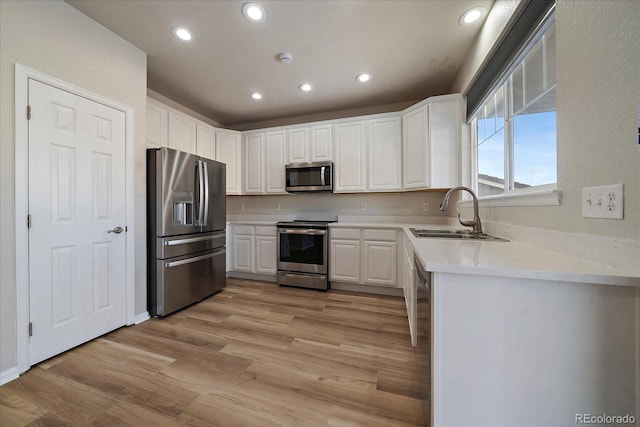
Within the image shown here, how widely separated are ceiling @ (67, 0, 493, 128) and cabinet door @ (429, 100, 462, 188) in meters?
0.44

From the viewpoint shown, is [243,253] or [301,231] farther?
[243,253]

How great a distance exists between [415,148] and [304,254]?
2.03 meters

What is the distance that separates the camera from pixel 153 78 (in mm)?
2852

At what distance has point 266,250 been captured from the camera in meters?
3.60

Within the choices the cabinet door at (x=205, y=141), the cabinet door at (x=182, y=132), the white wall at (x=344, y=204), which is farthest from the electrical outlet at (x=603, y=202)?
the cabinet door at (x=205, y=141)

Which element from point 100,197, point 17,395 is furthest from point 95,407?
point 100,197

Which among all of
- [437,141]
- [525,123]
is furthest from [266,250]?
[525,123]

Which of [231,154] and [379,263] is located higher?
[231,154]

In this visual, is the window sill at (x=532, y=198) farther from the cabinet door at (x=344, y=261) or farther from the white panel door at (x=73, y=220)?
the white panel door at (x=73, y=220)

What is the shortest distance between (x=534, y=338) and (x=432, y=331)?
318 mm

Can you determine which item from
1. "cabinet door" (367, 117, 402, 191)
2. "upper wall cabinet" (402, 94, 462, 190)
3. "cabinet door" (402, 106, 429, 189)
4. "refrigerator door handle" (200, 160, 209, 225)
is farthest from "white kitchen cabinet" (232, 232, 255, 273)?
"upper wall cabinet" (402, 94, 462, 190)

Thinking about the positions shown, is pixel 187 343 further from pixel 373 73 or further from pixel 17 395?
pixel 373 73

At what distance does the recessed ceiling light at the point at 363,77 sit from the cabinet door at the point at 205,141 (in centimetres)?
237

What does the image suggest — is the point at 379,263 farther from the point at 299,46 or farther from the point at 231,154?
the point at 231,154
